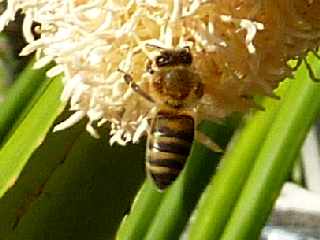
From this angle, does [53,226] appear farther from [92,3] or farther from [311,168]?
[311,168]

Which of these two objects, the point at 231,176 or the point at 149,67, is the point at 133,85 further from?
the point at 231,176

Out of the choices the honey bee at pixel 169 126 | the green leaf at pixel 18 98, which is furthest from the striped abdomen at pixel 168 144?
the green leaf at pixel 18 98

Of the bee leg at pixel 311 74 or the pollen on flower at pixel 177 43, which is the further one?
the bee leg at pixel 311 74

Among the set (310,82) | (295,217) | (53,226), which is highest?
(310,82)

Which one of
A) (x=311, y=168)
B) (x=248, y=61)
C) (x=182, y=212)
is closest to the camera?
(x=248, y=61)

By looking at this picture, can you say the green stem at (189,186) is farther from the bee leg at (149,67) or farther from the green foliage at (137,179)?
the bee leg at (149,67)

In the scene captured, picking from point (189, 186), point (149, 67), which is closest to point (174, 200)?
point (189, 186)

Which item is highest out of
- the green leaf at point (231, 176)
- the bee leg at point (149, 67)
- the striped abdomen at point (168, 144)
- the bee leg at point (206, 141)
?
the bee leg at point (149, 67)

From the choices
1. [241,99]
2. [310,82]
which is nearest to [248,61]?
[241,99]
